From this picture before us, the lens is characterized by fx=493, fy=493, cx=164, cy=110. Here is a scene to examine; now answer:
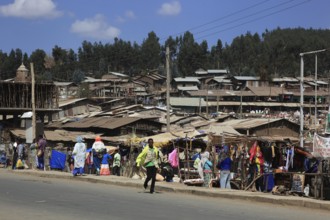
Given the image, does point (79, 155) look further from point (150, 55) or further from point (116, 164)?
point (150, 55)

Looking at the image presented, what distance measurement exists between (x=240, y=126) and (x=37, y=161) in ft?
79.0

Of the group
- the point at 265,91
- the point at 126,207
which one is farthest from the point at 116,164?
the point at 265,91

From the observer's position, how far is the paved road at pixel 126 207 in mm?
10555

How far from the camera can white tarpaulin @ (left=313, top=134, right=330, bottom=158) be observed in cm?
1397

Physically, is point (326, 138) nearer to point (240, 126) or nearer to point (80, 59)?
point (240, 126)

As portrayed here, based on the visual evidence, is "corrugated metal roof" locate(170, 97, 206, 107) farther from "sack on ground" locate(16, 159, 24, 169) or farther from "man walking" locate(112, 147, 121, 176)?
"man walking" locate(112, 147, 121, 176)

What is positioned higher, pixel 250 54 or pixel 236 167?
pixel 250 54

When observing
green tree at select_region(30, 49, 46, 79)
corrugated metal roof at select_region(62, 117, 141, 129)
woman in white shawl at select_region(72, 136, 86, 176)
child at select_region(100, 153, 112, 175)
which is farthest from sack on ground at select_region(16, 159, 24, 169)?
green tree at select_region(30, 49, 46, 79)

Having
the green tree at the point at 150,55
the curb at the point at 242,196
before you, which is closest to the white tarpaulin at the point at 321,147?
the curb at the point at 242,196

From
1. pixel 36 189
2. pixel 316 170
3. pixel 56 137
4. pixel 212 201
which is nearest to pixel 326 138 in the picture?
pixel 316 170

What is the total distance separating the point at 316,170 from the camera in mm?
14367

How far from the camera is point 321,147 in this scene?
46.5ft

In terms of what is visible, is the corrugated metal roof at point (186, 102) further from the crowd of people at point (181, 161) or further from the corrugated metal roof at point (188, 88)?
the crowd of people at point (181, 161)

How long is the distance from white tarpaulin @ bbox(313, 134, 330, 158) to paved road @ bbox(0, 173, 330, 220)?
2.28 meters
